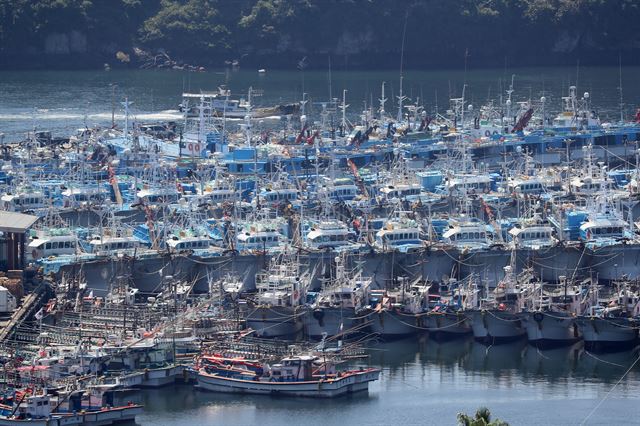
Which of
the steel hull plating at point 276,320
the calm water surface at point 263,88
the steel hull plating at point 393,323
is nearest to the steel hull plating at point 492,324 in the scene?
the steel hull plating at point 393,323

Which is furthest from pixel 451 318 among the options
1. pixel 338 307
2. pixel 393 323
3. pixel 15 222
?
pixel 15 222

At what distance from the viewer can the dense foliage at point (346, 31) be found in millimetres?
129375

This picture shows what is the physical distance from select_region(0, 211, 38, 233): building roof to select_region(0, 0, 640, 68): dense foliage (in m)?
72.3

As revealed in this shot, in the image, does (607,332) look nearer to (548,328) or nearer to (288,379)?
(548,328)

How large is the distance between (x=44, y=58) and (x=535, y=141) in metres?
55.2

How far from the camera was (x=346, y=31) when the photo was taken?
133 meters

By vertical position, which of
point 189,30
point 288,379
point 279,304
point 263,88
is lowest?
point 288,379

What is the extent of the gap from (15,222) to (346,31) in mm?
79049

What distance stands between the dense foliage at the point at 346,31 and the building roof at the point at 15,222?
72250 millimetres

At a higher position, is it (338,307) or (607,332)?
(338,307)

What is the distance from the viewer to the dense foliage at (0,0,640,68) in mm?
129375

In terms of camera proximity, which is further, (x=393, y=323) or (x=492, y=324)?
(x=393, y=323)

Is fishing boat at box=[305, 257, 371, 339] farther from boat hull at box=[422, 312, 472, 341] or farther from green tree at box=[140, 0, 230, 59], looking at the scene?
green tree at box=[140, 0, 230, 59]

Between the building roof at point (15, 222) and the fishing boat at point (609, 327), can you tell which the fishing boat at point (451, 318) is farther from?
the building roof at point (15, 222)
